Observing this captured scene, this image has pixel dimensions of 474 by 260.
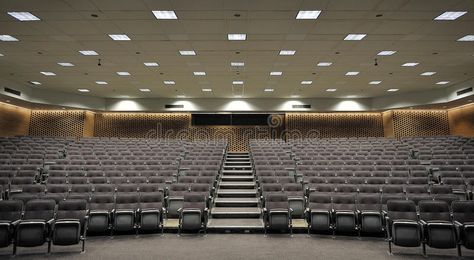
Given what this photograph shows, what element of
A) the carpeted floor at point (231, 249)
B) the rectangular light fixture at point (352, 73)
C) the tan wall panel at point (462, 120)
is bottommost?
the carpeted floor at point (231, 249)

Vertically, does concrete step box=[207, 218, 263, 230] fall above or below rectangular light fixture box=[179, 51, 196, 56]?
below

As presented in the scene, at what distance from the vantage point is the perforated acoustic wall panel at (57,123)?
16438 mm

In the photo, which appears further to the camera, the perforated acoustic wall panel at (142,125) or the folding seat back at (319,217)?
the perforated acoustic wall panel at (142,125)

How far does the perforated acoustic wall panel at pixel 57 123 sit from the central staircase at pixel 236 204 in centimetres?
1092

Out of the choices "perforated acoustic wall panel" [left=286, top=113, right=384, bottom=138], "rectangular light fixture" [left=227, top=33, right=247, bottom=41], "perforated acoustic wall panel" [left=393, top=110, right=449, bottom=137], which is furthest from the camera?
"perforated acoustic wall panel" [left=286, top=113, right=384, bottom=138]

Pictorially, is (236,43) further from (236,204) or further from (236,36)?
(236,204)

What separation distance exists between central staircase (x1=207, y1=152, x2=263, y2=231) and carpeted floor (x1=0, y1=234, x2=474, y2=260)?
1.49 feet

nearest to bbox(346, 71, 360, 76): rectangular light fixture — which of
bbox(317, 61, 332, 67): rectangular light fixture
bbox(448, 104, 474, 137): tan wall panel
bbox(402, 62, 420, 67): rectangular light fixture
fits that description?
bbox(317, 61, 332, 67): rectangular light fixture

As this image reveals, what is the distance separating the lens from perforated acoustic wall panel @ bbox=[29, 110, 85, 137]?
53.9ft

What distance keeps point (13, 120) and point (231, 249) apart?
50.6 ft

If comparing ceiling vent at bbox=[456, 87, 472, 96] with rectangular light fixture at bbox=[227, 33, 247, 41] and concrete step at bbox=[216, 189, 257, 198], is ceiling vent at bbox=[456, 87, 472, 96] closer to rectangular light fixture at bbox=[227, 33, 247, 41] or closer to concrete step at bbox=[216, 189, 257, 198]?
rectangular light fixture at bbox=[227, 33, 247, 41]

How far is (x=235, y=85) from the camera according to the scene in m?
13.7

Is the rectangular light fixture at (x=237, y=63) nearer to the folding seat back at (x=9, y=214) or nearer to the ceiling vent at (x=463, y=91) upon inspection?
the folding seat back at (x=9, y=214)

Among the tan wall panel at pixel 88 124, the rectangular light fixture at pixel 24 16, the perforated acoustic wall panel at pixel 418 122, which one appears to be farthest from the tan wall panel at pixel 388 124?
the tan wall panel at pixel 88 124
